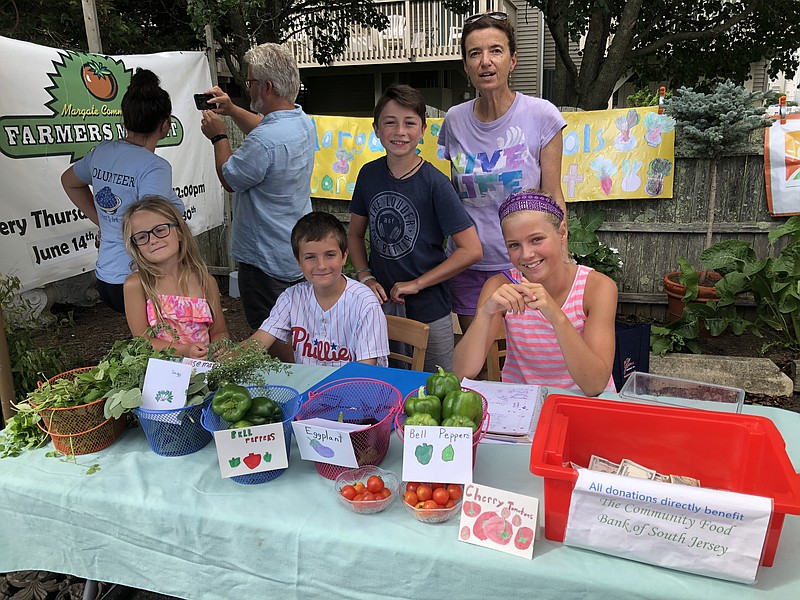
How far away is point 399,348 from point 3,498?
163 centimetres

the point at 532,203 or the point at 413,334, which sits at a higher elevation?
the point at 532,203

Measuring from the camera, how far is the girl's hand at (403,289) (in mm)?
2379

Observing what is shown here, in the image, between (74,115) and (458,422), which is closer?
(458,422)

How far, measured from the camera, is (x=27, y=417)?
5.05 feet

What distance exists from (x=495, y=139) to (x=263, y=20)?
539 centimetres

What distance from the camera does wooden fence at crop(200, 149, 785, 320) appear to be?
4.49 meters

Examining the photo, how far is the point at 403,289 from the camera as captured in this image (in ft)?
7.80

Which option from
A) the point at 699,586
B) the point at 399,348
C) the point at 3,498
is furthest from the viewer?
the point at 399,348

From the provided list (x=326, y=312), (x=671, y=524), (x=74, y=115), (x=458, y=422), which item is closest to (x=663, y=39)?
(x=74, y=115)

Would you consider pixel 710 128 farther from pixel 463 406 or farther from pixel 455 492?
pixel 455 492

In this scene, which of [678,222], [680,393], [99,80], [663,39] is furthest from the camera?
[663,39]

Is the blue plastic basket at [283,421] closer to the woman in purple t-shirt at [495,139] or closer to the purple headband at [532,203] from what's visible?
Result: the purple headband at [532,203]

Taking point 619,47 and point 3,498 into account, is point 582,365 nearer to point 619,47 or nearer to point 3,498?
point 3,498

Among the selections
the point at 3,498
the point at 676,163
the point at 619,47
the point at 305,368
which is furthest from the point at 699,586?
the point at 619,47
